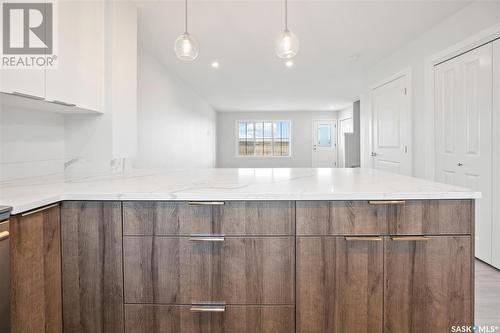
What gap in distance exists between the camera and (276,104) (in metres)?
9.10

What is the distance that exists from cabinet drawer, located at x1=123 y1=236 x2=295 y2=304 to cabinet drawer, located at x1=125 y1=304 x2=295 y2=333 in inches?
1.3

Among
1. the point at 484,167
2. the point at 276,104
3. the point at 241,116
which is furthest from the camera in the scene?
the point at 241,116

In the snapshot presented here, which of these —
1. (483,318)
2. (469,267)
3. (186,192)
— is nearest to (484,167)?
(483,318)

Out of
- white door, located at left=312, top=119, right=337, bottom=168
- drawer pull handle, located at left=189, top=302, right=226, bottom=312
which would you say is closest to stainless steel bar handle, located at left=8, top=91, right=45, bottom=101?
drawer pull handle, located at left=189, top=302, right=226, bottom=312

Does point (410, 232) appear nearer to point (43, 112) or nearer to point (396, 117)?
point (43, 112)

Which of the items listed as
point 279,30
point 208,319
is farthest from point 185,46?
point 279,30

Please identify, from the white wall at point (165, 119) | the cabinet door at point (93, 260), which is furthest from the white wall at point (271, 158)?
the cabinet door at point (93, 260)

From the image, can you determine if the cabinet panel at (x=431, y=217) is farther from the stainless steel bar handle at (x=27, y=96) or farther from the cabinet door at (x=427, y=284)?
the stainless steel bar handle at (x=27, y=96)

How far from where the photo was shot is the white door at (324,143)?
10.9m

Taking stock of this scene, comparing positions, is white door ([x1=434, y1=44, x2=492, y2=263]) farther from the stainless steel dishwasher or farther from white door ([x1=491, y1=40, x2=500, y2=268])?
the stainless steel dishwasher

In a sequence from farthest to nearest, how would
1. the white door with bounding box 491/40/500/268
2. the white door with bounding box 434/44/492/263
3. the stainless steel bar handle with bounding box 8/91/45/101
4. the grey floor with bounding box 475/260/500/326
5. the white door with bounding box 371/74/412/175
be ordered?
1. the white door with bounding box 371/74/412/175
2. the white door with bounding box 434/44/492/263
3. the white door with bounding box 491/40/500/268
4. the grey floor with bounding box 475/260/500/326
5. the stainless steel bar handle with bounding box 8/91/45/101

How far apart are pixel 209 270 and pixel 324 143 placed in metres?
10.2

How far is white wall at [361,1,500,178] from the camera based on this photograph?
279cm

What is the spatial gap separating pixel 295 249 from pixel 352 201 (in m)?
0.30
